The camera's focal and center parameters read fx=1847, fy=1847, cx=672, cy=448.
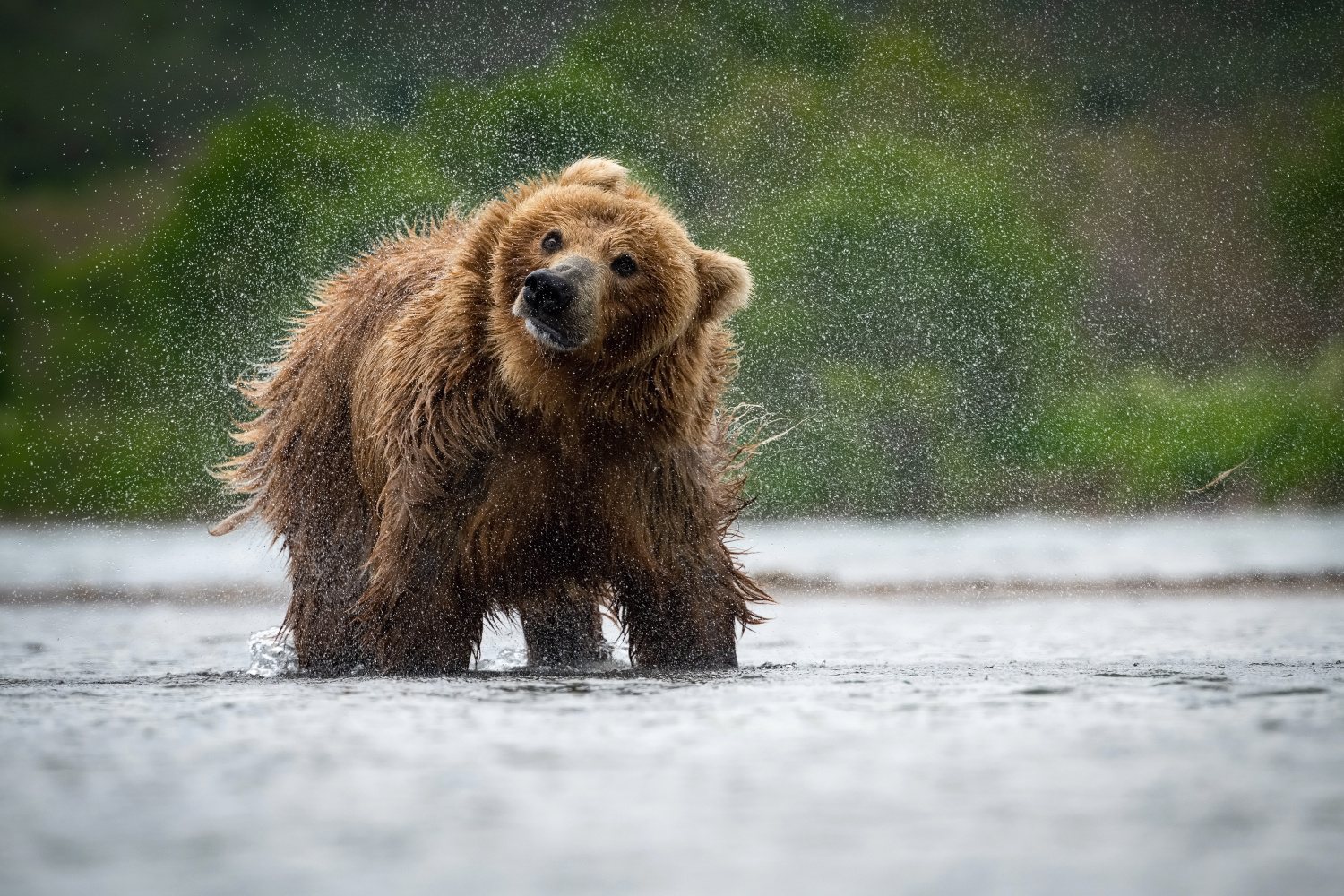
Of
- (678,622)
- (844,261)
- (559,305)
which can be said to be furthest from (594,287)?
(844,261)

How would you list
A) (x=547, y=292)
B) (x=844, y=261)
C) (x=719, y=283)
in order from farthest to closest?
(x=844, y=261)
(x=719, y=283)
(x=547, y=292)

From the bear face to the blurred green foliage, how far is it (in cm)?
1404

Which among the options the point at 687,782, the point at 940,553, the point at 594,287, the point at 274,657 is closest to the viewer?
the point at 687,782

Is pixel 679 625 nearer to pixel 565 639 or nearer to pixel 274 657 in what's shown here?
pixel 565 639

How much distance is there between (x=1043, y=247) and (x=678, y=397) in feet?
72.3

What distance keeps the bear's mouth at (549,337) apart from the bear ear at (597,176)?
653mm

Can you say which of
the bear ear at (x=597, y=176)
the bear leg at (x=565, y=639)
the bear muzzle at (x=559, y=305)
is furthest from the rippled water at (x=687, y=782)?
the bear ear at (x=597, y=176)

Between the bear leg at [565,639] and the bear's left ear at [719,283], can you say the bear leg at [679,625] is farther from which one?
the bear's left ear at [719,283]

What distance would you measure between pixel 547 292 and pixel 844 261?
19.8 m

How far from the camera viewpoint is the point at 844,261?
80.7 ft

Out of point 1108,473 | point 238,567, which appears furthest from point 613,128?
point 238,567

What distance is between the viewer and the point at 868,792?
3.38 m

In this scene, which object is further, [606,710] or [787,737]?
[606,710]

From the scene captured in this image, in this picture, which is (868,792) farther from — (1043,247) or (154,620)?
(1043,247)
